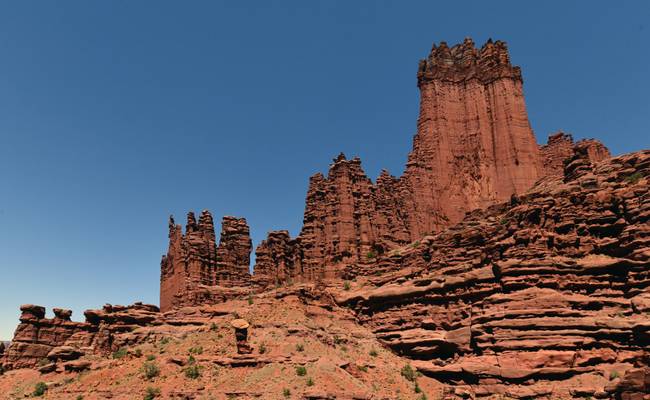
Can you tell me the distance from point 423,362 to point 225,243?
4106 cm

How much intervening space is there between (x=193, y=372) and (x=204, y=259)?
1382 inches

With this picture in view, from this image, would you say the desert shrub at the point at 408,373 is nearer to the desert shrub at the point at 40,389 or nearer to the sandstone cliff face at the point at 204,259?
the desert shrub at the point at 40,389

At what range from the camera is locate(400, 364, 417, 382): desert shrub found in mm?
43219

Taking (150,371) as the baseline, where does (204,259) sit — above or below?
above

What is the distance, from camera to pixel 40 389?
44.2 metres

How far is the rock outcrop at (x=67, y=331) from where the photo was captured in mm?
57875

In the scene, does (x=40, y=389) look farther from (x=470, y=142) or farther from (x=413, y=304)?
(x=470, y=142)

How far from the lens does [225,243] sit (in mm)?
79062

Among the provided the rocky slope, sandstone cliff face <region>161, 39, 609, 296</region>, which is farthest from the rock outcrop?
sandstone cliff face <region>161, 39, 609, 296</region>

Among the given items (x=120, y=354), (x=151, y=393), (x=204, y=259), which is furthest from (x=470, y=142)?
(x=151, y=393)

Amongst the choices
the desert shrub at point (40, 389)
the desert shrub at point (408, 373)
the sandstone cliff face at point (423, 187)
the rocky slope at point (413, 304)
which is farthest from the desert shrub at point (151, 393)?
the sandstone cliff face at point (423, 187)

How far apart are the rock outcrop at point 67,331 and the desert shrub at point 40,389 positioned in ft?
34.3

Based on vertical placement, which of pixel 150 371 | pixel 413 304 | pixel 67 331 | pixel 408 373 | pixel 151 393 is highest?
pixel 67 331

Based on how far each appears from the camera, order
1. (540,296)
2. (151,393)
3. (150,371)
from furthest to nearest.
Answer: (150,371) < (540,296) < (151,393)
